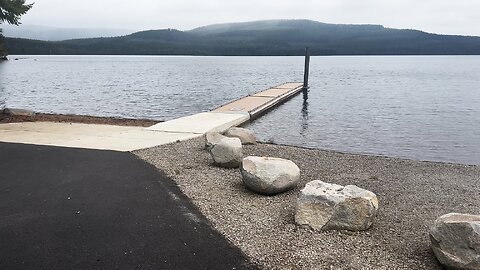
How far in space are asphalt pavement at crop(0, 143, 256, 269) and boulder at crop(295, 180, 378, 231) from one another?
127 cm

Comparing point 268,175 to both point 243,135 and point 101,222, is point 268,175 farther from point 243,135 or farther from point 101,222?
point 243,135

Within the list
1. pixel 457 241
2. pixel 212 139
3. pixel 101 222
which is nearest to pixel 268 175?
pixel 101 222

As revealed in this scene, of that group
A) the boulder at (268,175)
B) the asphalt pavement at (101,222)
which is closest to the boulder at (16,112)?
the asphalt pavement at (101,222)

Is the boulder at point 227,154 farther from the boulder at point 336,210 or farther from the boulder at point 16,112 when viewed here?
the boulder at point 16,112

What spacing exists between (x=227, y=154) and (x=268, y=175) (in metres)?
1.98

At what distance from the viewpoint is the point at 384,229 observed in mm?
5996

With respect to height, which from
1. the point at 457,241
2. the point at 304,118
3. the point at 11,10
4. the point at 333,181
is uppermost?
the point at 11,10

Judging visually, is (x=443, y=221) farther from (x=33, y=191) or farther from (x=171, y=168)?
(x=33, y=191)

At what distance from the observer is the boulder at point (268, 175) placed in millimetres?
7246

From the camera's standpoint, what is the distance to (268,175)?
728 cm

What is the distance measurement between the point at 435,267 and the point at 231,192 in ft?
11.7

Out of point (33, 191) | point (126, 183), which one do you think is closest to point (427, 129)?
point (126, 183)

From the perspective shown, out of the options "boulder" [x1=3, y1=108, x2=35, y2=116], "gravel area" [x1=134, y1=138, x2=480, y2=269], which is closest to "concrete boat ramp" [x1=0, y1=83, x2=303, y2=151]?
"gravel area" [x1=134, y1=138, x2=480, y2=269]

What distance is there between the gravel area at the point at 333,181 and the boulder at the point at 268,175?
0.16 meters
